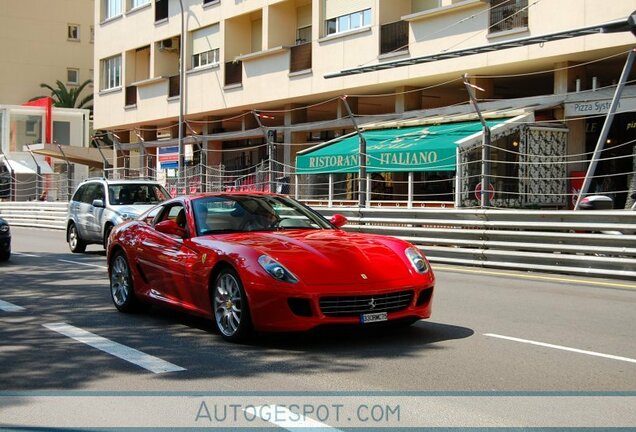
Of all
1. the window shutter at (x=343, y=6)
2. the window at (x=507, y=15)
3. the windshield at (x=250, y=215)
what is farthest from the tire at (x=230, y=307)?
the window shutter at (x=343, y=6)

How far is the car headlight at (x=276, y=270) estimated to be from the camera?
270 inches

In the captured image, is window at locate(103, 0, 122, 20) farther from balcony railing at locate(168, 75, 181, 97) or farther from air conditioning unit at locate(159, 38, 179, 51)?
balcony railing at locate(168, 75, 181, 97)

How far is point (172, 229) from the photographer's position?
27.0 feet

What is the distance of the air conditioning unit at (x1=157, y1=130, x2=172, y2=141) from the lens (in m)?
39.1

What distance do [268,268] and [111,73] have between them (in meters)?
37.6

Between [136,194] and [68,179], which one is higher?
[68,179]

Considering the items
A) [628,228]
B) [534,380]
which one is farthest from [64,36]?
[534,380]

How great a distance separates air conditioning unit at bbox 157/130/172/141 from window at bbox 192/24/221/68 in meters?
4.98

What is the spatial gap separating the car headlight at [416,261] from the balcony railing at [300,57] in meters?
21.7

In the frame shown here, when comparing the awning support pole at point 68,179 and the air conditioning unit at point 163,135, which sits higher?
the air conditioning unit at point 163,135

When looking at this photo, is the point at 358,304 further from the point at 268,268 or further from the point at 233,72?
the point at 233,72

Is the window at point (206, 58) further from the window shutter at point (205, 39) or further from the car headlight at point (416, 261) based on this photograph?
the car headlight at point (416, 261)

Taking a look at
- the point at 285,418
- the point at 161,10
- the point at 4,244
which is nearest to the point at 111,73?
the point at 161,10

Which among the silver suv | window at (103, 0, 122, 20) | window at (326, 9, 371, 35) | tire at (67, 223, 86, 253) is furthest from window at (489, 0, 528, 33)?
window at (103, 0, 122, 20)
